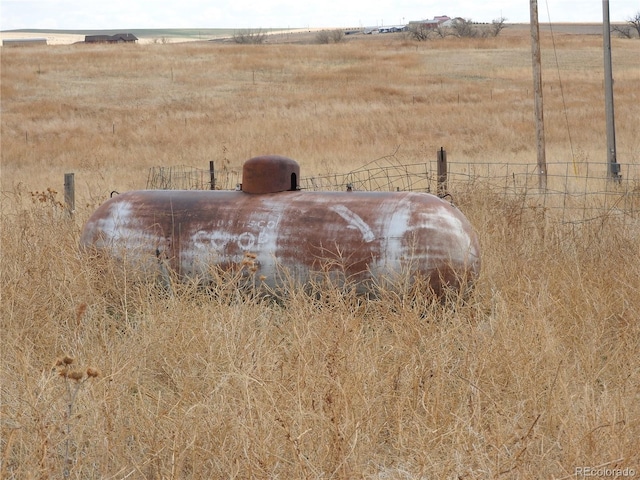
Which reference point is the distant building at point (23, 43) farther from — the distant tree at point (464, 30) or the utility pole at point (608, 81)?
the utility pole at point (608, 81)

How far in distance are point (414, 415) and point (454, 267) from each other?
2202mm

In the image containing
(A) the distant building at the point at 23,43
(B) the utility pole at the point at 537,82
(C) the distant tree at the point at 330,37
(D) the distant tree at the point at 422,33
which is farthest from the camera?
(C) the distant tree at the point at 330,37

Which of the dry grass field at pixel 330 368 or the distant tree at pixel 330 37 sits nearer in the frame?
the dry grass field at pixel 330 368

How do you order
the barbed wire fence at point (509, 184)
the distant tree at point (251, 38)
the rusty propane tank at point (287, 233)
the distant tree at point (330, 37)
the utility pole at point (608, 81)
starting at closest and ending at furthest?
the rusty propane tank at point (287, 233), the barbed wire fence at point (509, 184), the utility pole at point (608, 81), the distant tree at point (251, 38), the distant tree at point (330, 37)

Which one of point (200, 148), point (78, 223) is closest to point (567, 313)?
point (78, 223)

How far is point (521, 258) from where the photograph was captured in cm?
684

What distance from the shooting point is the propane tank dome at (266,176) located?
268 inches

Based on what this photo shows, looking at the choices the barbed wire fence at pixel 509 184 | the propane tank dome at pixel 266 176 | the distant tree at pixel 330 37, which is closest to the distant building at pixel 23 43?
the distant tree at pixel 330 37

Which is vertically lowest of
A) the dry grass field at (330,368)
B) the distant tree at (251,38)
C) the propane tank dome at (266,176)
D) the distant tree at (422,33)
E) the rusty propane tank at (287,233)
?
the dry grass field at (330,368)

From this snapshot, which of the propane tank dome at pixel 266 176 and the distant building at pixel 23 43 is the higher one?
the distant building at pixel 23 43

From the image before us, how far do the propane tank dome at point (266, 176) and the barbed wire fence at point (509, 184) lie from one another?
1370mm

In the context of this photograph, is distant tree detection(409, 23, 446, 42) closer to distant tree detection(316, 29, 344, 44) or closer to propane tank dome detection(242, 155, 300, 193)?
distant tree detection(316, 29, 344, 44)

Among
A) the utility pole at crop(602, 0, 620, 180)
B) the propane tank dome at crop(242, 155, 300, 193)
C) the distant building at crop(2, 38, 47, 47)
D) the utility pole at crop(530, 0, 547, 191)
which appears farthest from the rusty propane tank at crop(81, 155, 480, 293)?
the distant building at crop(2, 38, 47, 47)

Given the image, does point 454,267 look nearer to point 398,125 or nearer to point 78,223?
point 78,223
